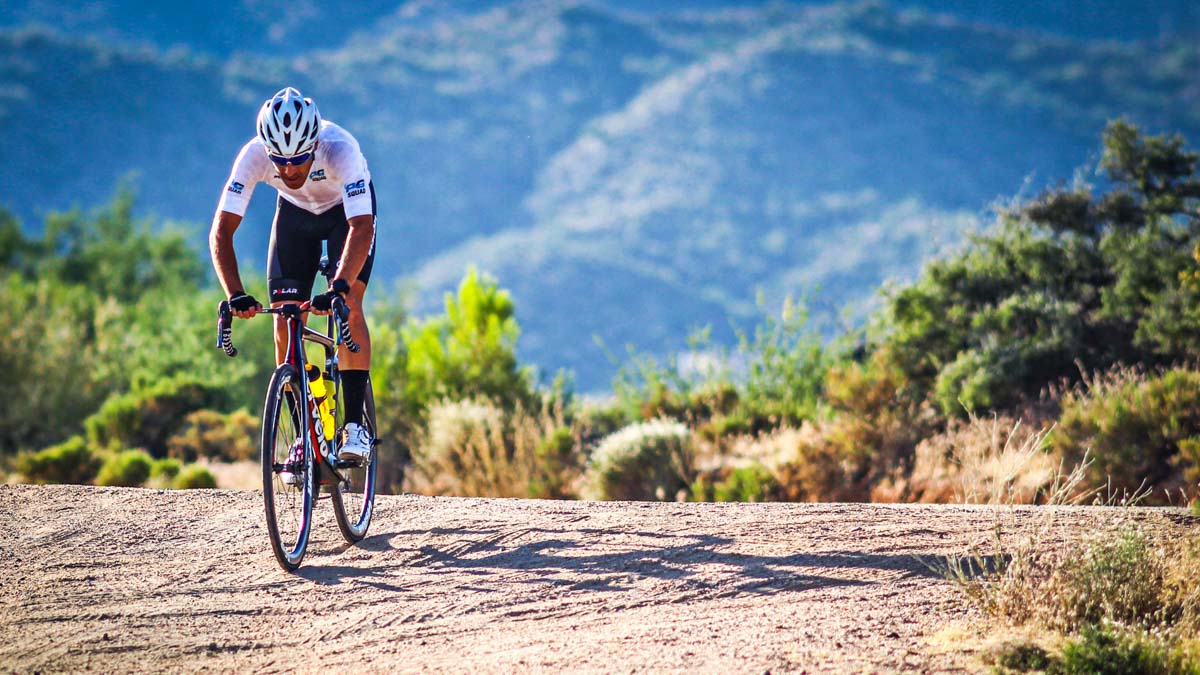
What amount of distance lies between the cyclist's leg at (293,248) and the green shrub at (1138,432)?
734cm

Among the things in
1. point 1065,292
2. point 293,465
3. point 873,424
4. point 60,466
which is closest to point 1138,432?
point 873,424

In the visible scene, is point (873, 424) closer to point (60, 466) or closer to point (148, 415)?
point (60, 466)

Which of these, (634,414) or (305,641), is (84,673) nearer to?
(305,641)

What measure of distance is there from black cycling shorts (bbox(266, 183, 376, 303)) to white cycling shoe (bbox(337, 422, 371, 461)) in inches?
31.3

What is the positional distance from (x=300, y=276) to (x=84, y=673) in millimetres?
2558

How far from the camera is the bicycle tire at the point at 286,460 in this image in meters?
5.34

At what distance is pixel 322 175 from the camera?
606 cm

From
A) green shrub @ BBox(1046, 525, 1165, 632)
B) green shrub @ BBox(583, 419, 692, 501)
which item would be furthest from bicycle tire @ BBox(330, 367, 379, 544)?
green shrub @ BBox(583, 419, 692, 501)

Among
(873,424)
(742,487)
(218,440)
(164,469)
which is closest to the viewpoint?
(742,487)

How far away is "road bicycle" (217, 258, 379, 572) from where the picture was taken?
17.6ft

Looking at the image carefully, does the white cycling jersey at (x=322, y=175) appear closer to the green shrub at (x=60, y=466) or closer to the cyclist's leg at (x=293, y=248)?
the cyclist's leg at (x=293, y=248)

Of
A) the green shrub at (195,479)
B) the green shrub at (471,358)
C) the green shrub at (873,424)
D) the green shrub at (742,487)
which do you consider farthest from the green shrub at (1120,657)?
the green shrub at (471,358)

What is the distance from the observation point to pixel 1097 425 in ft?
36.3

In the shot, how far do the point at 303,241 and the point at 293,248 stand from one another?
3.0 inches
